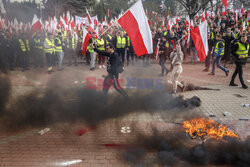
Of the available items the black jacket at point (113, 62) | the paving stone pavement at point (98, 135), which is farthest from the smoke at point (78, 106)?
the black jacket at point (113, 62)

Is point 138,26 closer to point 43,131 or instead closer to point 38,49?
point 43,131

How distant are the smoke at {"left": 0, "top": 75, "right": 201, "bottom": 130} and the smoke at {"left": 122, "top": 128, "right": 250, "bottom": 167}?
5.20 ft

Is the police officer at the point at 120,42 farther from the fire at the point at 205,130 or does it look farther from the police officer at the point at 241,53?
the fire at the point at 205,130

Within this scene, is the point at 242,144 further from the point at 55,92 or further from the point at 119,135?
the point at 55,92

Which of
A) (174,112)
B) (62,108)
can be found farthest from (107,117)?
(174,112)

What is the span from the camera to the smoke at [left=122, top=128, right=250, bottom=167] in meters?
3.57

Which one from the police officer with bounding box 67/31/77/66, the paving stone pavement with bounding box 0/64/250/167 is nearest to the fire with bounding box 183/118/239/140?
the paving stone pavement with bounding box 0/64/250/167

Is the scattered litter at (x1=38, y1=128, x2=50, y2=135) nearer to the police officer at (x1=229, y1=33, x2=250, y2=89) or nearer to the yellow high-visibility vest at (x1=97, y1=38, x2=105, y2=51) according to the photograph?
the yellow high-visibility vest at (x1=97, y1=38, x2=105, y2=51)

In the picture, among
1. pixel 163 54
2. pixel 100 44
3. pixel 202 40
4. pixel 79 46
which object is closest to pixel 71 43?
pixel 79 46

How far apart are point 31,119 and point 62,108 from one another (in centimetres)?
98

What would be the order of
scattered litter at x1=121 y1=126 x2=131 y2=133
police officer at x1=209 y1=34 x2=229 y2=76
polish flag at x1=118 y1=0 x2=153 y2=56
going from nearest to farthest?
scattered litter at x1=121 y1=126 x2=131 y2=133 → polish flag at x1=118 y1=0 x2=153 y2=56 → police officer at x1=209 y1=34 x2=229 y2=76

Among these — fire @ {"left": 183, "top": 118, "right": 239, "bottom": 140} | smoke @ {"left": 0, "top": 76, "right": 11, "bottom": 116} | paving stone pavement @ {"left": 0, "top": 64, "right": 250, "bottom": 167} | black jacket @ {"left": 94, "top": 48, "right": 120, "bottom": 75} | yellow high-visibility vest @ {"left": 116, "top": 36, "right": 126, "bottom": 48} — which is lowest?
paving stone pavement @ {"left": 0, "top": 64, "right": 250, "bottom": 167}

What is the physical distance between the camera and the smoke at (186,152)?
357 centimetres

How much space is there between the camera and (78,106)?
250 inches
